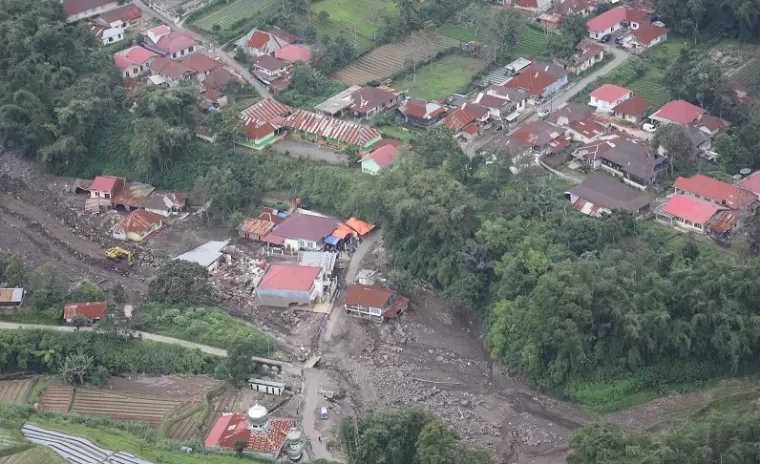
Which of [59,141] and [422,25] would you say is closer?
[59,141]

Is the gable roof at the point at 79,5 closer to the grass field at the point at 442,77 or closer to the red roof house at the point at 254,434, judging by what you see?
the grass field at the point at 442,77

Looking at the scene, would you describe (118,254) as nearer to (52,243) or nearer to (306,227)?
(52,243)

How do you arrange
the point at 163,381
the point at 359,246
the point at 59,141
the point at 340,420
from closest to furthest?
the point at 340,420
the point at 163,381
the point at 359,246
the point at 59,141

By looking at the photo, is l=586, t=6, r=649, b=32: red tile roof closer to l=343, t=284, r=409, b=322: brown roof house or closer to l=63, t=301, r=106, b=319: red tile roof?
l=343, t=284, r=409, b=322: brown roof house

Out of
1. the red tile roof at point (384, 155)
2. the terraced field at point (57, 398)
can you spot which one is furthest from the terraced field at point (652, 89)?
the terraced field at point (57, 398)

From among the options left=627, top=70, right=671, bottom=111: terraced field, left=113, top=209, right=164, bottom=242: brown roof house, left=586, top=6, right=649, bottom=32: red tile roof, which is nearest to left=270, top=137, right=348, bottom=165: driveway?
Answer: left=113, top=209, right=164, bottom=242: brown roof house

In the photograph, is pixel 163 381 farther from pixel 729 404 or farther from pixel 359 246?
pixel 729 404

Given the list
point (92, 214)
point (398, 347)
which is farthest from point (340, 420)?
point (92, 214)

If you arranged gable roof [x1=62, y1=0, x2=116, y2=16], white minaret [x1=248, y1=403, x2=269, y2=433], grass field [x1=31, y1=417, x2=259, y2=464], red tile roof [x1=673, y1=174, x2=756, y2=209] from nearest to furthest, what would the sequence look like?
grass field [x1=31, y1=417, x2=259, y2=464] → white minaret [x1=248, y1=403, x2=269, y2=433] → red tile roof [x1=673, y1=174, x2=756, y2=209] → gable roof [x1=62, y1=0, x2=116, y2=16]
